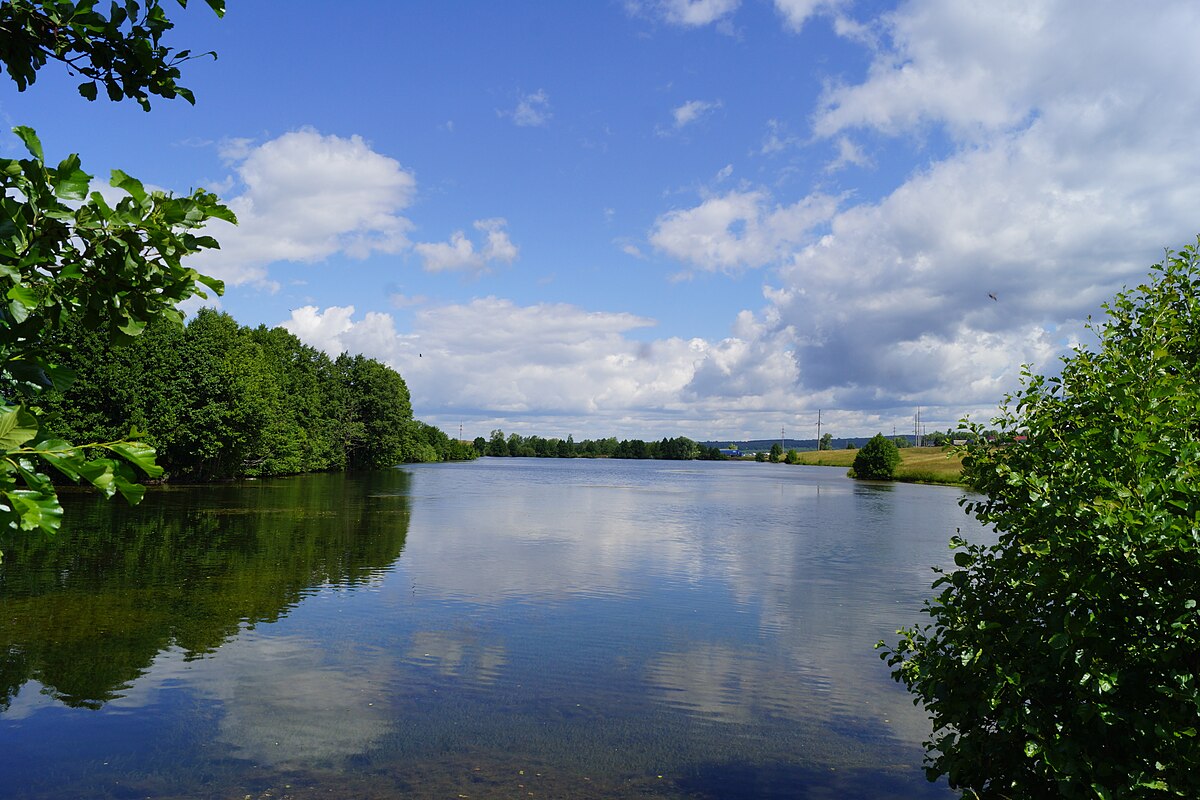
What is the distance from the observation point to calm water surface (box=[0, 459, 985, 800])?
8711 millimetres

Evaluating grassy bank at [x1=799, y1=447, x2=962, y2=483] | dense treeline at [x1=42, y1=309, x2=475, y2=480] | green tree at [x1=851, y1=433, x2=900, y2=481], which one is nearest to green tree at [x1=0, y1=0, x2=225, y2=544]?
dense treeline at [x1=42, y1=309, x2=475, y2=480]

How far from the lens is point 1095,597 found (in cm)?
512

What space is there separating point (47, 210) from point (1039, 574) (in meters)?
6.18

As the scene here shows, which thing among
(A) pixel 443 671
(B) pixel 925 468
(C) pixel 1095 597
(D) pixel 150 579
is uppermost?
(C) pixel 1095 597

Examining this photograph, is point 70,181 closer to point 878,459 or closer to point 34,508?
point 34,508

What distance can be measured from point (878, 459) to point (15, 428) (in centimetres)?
10045

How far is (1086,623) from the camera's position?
198 inches

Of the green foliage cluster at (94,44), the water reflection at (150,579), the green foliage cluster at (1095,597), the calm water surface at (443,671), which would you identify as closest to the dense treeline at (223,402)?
the water reflection at (150,579)

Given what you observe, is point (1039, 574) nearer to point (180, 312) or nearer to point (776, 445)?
point (180, 312)

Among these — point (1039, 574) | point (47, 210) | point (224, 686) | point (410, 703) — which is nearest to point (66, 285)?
point (47, 210)

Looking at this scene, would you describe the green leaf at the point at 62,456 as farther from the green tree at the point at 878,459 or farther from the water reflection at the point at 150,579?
the green tree at the point at 878,459

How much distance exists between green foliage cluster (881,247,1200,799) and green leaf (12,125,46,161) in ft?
19.1

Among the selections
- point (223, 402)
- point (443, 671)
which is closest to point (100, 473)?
point (443, 671)

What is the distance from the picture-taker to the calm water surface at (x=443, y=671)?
8711 mm
